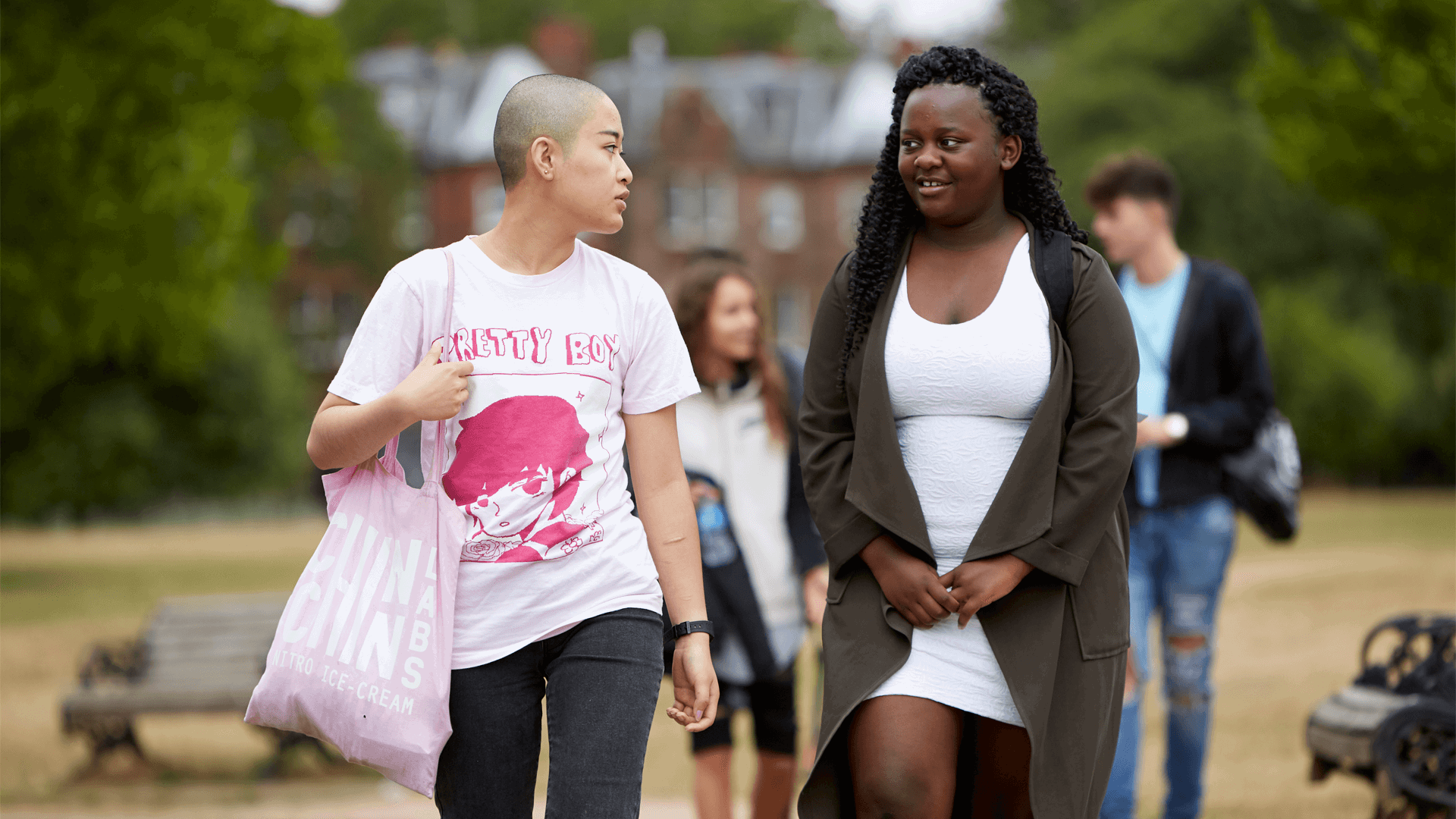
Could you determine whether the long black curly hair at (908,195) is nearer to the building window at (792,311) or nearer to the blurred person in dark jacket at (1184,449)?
the blurred person in dark jacket at (1184,449)

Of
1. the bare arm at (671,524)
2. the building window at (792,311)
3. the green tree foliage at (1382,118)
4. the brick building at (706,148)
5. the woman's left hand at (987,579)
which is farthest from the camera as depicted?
the building window at (792,311)

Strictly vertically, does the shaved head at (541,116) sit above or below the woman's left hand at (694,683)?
above

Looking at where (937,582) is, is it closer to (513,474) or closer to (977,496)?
(977,496)

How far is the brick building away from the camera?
150ft

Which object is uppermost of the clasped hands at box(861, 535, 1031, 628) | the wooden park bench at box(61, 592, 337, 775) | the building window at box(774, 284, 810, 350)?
the building window at box(774, 284, 810, 350)

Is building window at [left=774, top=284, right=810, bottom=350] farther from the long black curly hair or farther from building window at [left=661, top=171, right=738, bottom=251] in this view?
the long black curly hair

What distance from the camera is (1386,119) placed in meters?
16.5

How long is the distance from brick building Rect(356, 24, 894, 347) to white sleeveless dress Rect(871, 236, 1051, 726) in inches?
1646

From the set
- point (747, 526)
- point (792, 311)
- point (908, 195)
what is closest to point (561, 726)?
point (908, 195)

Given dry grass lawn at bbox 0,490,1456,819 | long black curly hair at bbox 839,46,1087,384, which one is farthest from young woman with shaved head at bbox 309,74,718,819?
dry grass lawn at bbox 0,490,1456,819

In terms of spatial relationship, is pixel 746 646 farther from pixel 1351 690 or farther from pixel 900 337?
pixel 1351 690

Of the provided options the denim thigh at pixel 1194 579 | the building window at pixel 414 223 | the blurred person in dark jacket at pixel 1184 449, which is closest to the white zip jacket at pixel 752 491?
the blurred person in dark jacket at pixel 1184 449

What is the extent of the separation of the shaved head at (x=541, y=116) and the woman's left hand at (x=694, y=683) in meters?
1.04

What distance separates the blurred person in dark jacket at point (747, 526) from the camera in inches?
195
